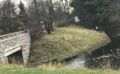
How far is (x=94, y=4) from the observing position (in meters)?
44.2

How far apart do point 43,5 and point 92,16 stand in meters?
22.3

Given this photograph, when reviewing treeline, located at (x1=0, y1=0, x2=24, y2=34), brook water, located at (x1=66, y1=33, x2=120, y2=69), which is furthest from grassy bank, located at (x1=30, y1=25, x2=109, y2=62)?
treeline, located at (x1=0, y1=0, x2=24, y2=34)

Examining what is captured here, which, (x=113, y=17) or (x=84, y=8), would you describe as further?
(x=84, y=8)

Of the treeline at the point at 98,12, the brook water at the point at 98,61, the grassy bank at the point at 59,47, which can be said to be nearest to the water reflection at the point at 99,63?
Result: the brook water at the point at 98,61

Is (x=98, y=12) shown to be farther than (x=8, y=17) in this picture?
Yes

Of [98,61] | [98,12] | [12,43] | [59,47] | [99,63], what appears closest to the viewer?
[99,63]

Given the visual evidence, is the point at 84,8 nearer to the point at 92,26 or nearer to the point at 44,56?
the point at 92,26

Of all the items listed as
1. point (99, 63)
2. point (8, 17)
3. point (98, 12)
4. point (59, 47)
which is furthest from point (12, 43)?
point (98, 12)

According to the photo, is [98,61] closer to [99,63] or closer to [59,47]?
[99,63]

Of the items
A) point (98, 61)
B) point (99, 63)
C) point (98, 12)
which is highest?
point (98, 12)

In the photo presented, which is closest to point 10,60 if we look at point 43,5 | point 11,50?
point 11,50

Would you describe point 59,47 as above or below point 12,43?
below

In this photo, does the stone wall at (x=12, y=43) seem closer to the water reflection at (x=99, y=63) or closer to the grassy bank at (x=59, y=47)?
the grassy bank at (x=59, y=47)

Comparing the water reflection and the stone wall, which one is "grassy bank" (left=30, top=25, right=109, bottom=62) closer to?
the stone wall
